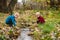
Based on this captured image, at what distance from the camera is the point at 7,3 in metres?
→ 26.1

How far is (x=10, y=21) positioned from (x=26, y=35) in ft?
5.80

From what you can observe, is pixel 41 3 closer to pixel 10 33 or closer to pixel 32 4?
pixel 32 4

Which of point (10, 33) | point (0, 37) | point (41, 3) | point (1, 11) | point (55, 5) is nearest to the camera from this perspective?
point (0, 37)

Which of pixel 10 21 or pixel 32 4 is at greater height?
pixel 10 21

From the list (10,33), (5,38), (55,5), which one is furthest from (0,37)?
(55,5)

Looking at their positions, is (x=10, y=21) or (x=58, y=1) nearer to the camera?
(x=10, y=21)

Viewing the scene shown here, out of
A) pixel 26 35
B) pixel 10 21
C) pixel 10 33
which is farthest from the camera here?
pixel 10 21

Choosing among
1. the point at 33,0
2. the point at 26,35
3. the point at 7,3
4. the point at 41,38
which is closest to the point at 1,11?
the point at 7,3

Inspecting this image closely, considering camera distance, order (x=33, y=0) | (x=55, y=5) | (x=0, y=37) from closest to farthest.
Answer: (x=0, y=37) < (x=55, y=5) < (x=33, y=0)

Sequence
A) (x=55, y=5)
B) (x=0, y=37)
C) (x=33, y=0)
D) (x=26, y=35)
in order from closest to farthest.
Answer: (x=0, y=37)
(x=26, y=35)
(x=55, y=5)
(x=33, y=0)

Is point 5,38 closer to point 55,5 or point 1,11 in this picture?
point 1,11

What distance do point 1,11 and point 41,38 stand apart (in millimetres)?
15016

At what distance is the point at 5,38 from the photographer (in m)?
9.89

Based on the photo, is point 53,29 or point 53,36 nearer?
point 53,36
